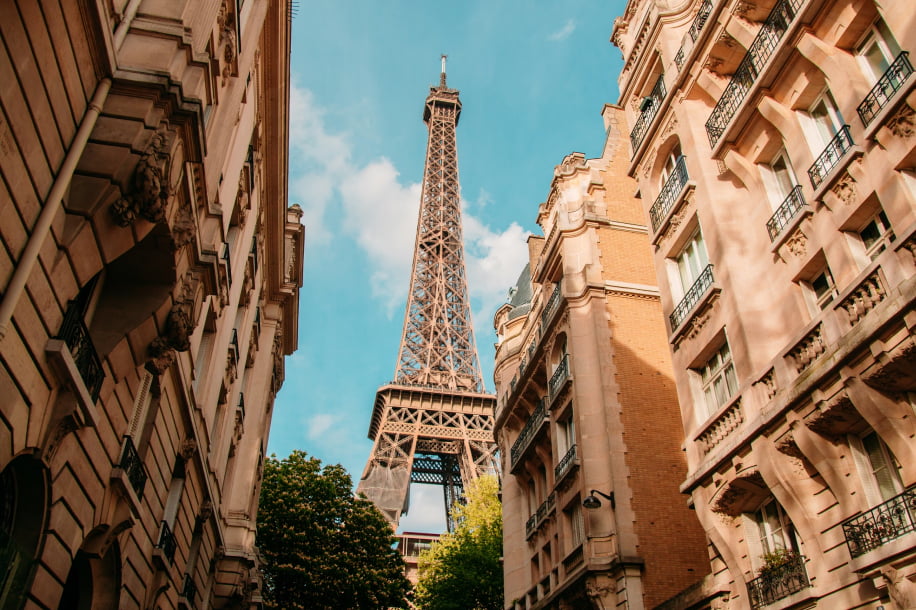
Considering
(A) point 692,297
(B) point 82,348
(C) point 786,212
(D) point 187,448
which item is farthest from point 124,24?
(A) point 692,297

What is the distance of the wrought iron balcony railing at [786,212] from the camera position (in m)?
12.3

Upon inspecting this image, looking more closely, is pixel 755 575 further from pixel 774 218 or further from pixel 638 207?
pixel 638 207

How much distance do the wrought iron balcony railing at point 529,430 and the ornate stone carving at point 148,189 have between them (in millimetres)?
18657

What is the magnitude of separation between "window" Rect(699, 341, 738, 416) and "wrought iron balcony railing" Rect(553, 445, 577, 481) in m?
7.32

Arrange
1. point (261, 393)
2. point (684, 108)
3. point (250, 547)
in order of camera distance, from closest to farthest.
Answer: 1. point (684, 108)
2. point (250, 547)
3. point (261, 393)

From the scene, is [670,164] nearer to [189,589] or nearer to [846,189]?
[846,189]

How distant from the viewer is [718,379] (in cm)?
1440

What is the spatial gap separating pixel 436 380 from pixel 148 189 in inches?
3274

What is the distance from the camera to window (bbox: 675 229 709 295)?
16.1 meters

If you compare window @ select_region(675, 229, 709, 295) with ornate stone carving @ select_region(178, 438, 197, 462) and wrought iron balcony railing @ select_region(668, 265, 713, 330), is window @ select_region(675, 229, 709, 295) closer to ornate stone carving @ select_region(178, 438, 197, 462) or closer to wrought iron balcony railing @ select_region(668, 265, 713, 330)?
wrought iron balcony railing @ select_region(668, 265, 713, 330)

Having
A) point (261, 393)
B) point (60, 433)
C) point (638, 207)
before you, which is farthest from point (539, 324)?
point (60, 433)

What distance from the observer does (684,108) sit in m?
16.5

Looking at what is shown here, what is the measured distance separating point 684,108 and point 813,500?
31.8 feet

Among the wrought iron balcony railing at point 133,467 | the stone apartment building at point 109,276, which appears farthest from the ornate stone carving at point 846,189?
the wrought iron balcony railing at point 133,467
